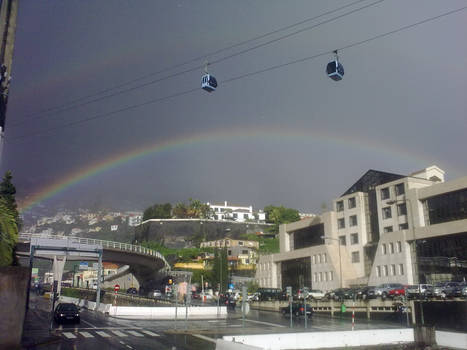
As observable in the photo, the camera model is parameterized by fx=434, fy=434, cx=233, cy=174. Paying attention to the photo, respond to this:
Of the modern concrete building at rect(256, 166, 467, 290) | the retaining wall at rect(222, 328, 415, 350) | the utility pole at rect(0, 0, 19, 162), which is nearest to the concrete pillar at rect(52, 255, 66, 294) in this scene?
the modern concrete building at rect(256, 166, 467, 290)

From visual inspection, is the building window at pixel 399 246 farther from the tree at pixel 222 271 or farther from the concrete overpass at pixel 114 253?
the concrete overpass at pixel 114 253

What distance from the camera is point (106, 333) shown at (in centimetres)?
2931

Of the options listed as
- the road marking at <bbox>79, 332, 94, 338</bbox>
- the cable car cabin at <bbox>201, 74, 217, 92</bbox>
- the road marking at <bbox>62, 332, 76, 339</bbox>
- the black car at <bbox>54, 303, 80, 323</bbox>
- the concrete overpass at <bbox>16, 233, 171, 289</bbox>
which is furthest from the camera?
the concrete overpass at <bbox>16, 233, 171, 289</bbox>

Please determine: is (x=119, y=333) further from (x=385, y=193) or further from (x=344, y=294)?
(x=385, y=193)

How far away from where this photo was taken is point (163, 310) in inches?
1853

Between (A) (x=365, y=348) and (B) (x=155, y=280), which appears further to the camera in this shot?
(B) (x=155, y=280)

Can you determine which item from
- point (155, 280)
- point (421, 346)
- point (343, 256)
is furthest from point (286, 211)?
point (421, 346)

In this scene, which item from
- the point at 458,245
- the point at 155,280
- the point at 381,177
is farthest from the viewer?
the point at 155,280

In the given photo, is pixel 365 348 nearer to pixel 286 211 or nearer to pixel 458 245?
pixel 458 245

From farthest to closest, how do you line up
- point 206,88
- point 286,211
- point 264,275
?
point 286,211
point 264,275
point 206,88

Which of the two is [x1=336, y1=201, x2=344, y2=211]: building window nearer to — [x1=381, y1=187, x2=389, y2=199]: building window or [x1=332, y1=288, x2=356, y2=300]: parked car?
[x1=381, y1=187, x2=389, y2=199]: building window

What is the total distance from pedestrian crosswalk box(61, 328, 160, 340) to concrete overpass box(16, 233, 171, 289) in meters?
27.9

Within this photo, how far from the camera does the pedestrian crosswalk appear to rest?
27.5 m

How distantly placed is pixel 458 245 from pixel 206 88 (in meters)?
50.6
